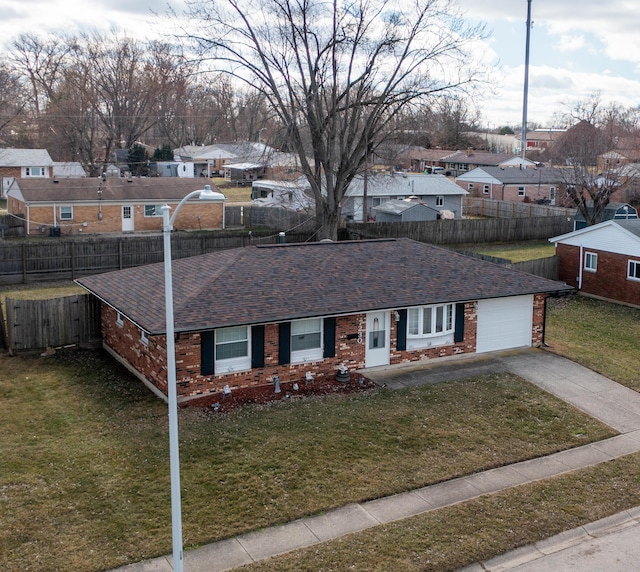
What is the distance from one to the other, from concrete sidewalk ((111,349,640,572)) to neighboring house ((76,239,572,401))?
2.92ft

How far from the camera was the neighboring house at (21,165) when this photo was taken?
206 feet

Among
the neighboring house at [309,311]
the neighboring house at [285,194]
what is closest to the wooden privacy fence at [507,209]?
the neighboring house at [285,194]

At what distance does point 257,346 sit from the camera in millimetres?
18594

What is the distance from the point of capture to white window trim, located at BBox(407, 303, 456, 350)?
68.2 ft

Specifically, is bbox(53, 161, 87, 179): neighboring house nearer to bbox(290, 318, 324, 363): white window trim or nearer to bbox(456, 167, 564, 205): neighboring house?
bbox(456, 167, 564, 205): neighboring house

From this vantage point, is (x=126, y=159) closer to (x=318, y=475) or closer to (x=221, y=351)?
(x=221, y=351)

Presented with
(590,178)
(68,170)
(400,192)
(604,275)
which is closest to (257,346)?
(604,275)

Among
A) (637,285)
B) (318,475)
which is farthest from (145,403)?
(637,285)

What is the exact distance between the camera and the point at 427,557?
37.8 ft

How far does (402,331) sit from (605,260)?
1448 centimetres

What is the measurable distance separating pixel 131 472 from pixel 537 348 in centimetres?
1406

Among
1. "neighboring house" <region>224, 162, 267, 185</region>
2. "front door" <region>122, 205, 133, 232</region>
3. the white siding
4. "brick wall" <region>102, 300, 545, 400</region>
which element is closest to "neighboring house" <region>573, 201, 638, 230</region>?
the white siding

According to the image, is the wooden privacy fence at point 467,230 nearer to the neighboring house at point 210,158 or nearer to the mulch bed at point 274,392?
the mulch bed at point 274,392

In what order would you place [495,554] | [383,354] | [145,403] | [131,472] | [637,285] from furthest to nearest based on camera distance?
[637,285], [383,354], [145,403], [131,472], [495,554]
